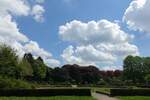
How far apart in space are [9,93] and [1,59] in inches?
1082

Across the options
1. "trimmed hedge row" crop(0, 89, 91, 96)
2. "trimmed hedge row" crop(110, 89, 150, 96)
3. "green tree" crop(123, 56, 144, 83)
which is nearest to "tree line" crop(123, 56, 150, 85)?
"green tree" crop(123, 56, 144, 83)

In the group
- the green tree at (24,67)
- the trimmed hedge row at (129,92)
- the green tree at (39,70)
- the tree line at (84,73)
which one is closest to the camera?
the trimmed hedge row at (129,92)

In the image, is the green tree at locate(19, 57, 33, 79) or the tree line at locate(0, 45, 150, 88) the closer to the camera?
the green tree at locate(19, 57, 33, 79)

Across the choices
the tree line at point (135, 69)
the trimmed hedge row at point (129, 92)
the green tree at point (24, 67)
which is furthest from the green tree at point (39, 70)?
the trimmed hedge row at point (129, 92)

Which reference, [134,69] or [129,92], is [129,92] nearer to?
[129,92]

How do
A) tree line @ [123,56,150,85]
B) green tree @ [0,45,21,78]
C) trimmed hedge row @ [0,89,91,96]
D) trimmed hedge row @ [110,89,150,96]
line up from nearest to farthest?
trimmed hedge row @ [0,89,91,96]
trimmed hedge row @ [110,89,150,96]
green tree @ [0,45,21,78]
tree line @ [123,56,150,85]

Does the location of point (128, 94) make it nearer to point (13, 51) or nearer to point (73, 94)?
point (73, 94)

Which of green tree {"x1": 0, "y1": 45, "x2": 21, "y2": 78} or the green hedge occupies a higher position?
green tree {"x1": 0, "y1": 45, "x2": 21, "y2": 78}

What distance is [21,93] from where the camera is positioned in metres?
50.1

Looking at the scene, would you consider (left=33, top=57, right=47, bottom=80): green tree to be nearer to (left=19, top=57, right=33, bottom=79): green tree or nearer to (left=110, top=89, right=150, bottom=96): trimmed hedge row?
(left=19, top=57, right=33, bottom=79): green tree

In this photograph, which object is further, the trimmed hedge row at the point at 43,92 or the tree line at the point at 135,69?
the tree line at the point at 135,69

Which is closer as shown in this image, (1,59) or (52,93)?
(52,93)

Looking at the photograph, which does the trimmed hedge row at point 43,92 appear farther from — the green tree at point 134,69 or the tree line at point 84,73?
the green tree at point 134,69

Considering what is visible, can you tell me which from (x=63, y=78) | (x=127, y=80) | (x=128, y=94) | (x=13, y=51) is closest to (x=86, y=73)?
(x=63, y=78)
